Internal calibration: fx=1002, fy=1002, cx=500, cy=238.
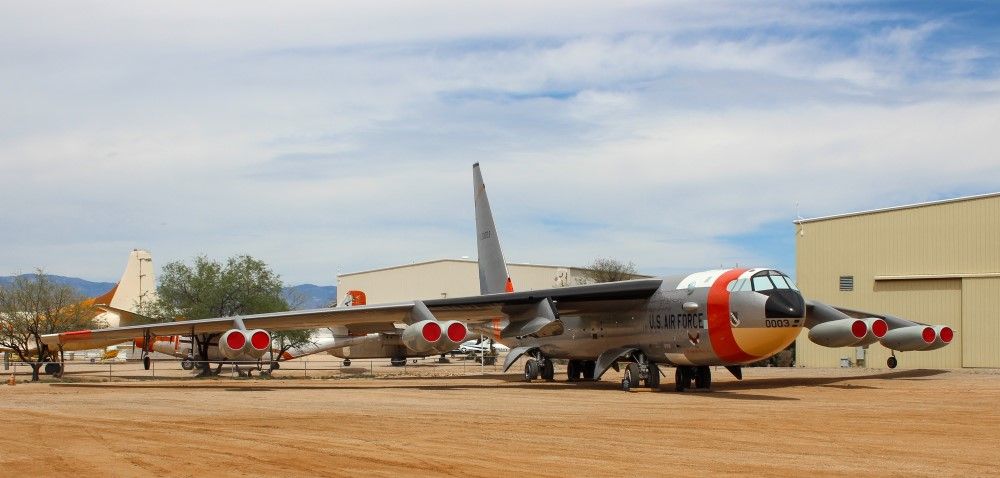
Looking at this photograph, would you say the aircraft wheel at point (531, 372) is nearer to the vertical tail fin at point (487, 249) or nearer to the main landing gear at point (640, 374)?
the vertical tail fin at point (487, 249)

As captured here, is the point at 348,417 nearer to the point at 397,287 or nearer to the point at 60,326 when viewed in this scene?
the point at 60,326

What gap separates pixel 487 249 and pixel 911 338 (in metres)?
13.9

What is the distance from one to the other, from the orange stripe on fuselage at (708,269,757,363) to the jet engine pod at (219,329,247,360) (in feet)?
39.4

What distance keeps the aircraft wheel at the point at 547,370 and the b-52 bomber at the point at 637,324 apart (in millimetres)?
33

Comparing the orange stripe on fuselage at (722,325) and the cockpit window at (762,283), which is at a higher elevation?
the cockpit window at (762,283)

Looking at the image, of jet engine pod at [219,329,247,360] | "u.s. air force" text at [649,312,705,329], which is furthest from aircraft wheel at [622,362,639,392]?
jet engine pod at [219,329,247,360]

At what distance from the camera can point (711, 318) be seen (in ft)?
78.6

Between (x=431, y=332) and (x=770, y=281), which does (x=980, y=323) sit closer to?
(x=770, y=281)

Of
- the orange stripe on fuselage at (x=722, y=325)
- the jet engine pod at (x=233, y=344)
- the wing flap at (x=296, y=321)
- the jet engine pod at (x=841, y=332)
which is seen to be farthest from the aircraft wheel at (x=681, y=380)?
the jet engine pod at (x=233, y=344)

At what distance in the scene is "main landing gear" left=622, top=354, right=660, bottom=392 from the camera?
25641 mm

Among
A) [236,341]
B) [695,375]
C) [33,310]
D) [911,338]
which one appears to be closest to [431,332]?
[236,341]

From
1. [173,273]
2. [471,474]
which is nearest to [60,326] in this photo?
[173,273]

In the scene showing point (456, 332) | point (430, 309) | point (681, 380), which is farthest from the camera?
point (430, 309)

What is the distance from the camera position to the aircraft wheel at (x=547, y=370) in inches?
1282
